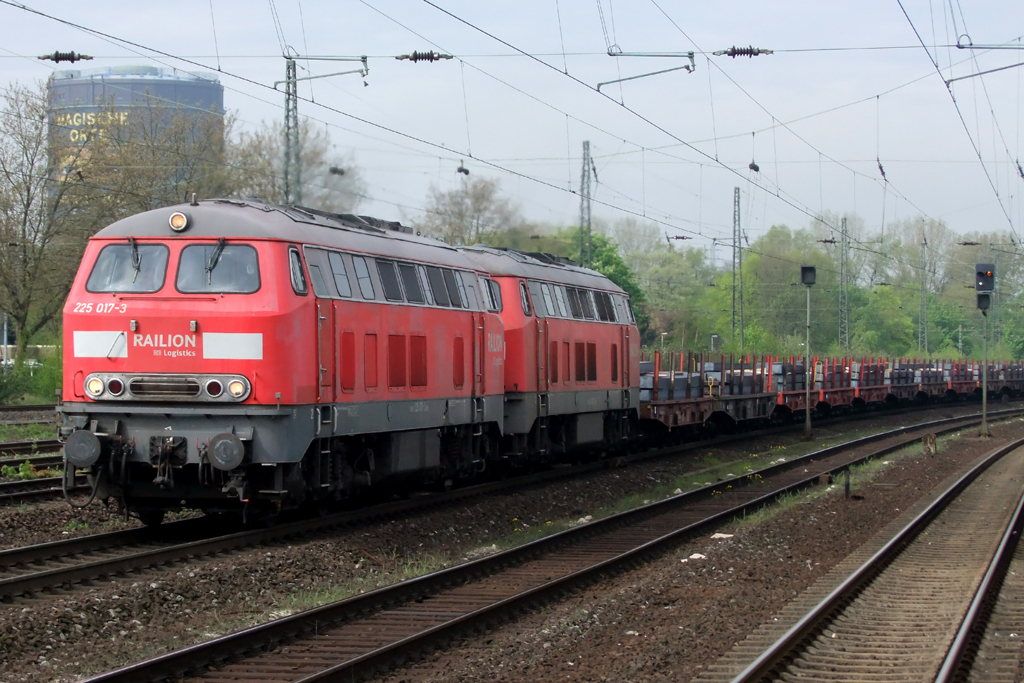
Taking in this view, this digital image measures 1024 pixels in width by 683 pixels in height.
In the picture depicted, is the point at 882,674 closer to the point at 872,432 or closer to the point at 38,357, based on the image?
the point at 872,432

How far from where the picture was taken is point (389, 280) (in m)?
14.4

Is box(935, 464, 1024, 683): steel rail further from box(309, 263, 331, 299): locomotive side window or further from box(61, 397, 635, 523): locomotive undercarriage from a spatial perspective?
box(309, 263, 331, 299): locomotive side window

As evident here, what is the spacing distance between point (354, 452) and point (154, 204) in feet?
82.5

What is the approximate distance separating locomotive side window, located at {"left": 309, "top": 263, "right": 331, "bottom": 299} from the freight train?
25 mm

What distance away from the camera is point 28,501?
14742 millimetres

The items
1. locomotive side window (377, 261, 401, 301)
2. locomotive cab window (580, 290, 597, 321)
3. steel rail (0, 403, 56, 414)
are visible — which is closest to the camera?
locomotive side window (377, 261, 401, 301)

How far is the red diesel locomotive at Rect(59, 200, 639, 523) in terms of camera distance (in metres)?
11.8

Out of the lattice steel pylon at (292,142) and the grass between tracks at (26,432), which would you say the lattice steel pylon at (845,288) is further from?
the grass between tracks at (26,432)

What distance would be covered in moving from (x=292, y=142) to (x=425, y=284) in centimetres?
993

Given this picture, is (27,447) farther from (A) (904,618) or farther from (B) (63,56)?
(A) (904,618)

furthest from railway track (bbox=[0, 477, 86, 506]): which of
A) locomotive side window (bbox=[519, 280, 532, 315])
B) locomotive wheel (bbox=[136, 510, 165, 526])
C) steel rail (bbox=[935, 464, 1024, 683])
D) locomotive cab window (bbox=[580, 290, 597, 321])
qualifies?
locomotive cab window (bbox=[580, 290, 597, 321])

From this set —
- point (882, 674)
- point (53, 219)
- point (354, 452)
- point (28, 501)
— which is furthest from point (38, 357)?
point (882, 674)

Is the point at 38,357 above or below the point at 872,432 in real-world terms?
above

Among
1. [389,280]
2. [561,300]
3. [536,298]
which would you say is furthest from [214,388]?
[561,300]
